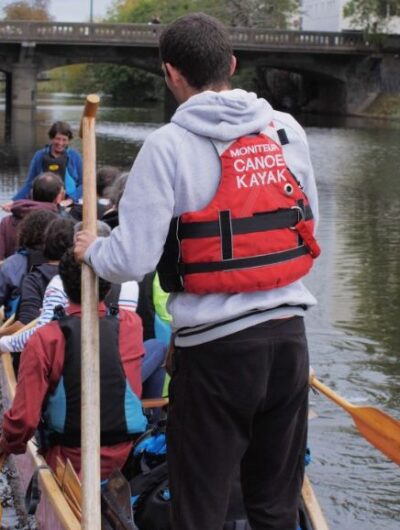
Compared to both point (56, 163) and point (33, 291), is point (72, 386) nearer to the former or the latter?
point (33, 291)

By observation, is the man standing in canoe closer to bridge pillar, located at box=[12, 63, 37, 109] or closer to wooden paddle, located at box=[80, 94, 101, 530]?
wooden paddle, located at box=[80, 94, 101, 530]

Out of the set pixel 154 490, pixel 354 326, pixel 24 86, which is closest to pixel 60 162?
pixel 354 326

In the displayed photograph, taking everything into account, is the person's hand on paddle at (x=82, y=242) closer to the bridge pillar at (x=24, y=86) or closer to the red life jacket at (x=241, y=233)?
the red life jacket at (x=241, y=233)

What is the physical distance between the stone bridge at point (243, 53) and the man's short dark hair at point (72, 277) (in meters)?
46.6

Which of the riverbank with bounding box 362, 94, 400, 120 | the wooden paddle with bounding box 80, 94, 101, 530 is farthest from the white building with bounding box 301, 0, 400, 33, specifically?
the wooden paddle with bounding box 80, 94, 101, 530

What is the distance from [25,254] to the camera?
6059mm

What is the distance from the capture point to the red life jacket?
9.41 feet

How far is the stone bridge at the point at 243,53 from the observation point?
5078 cm

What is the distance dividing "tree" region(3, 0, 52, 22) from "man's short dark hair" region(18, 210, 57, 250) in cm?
9886

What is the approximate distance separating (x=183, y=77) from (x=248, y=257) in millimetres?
525

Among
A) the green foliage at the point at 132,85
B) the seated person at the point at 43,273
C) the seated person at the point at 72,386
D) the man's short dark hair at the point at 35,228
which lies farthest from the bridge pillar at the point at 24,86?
the seated person at the point at 72,386

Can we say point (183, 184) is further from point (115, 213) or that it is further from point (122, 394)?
point (115, 213)

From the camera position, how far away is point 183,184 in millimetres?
2865

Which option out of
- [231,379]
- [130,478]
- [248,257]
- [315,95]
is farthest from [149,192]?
[315,95]
